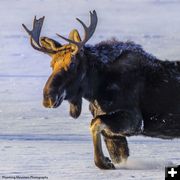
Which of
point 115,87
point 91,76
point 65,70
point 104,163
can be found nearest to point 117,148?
point 104,163

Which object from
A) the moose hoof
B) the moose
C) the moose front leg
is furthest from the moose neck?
the moose hoof

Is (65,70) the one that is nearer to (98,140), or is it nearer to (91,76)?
(91,76)

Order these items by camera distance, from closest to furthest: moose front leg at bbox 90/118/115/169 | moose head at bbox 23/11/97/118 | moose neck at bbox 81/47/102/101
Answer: moose head at bbox 23/11/97/118
moose front leg at bbox 90/118/115/169
moose neck at bbox 81/47/102/101

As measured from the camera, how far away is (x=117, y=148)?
9.72 meters

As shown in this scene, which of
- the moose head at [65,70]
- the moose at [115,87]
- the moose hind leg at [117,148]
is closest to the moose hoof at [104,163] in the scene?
the moose at [115,87]

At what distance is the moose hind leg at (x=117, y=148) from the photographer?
31.8 feet

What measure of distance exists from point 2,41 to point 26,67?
1.70 meters

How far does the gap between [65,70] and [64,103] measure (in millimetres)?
3525

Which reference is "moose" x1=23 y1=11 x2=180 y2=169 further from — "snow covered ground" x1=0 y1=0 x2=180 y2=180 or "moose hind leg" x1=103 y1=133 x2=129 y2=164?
"snow covered ground" x1=0 y1=0 x2=180 y2=180

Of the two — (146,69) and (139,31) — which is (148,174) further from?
(139,31)

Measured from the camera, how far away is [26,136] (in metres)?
11.1

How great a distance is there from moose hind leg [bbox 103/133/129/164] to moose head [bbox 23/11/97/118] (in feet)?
1.36

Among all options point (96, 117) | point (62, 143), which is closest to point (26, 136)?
point (62, 143)

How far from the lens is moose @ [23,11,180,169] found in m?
9.31
